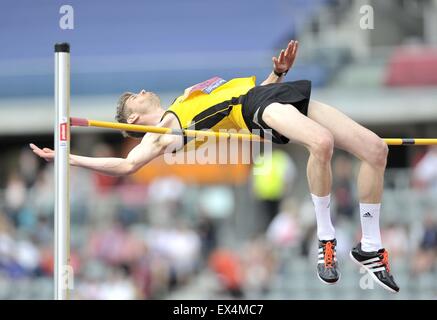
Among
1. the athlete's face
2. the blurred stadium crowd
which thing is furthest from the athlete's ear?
the blurred stadium crowd

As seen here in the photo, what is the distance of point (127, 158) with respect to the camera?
661 cm

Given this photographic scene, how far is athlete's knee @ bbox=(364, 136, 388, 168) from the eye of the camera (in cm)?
658

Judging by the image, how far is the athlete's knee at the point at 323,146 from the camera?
627cm

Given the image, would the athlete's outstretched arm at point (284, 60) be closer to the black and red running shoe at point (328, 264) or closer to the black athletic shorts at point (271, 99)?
the black athletic shorts at point (271, 99)

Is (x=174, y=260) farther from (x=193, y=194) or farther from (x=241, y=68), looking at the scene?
(x=241, y=68)

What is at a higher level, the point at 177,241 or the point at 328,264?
the point at 177,241

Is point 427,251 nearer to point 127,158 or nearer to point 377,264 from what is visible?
point 377,264

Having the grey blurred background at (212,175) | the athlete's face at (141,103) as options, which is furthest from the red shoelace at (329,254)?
the grey blurred background at (212,175)

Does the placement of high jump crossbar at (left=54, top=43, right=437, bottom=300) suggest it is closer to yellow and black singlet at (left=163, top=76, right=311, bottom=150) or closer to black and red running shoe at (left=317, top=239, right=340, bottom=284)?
yellow and black singlet at (left=163, top=76, right=311, bottom=150)

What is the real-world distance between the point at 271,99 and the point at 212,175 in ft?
29.1

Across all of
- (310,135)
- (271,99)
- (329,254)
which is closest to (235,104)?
(271,99)

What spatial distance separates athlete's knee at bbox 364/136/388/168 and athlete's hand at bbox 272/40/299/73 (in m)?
0.75
